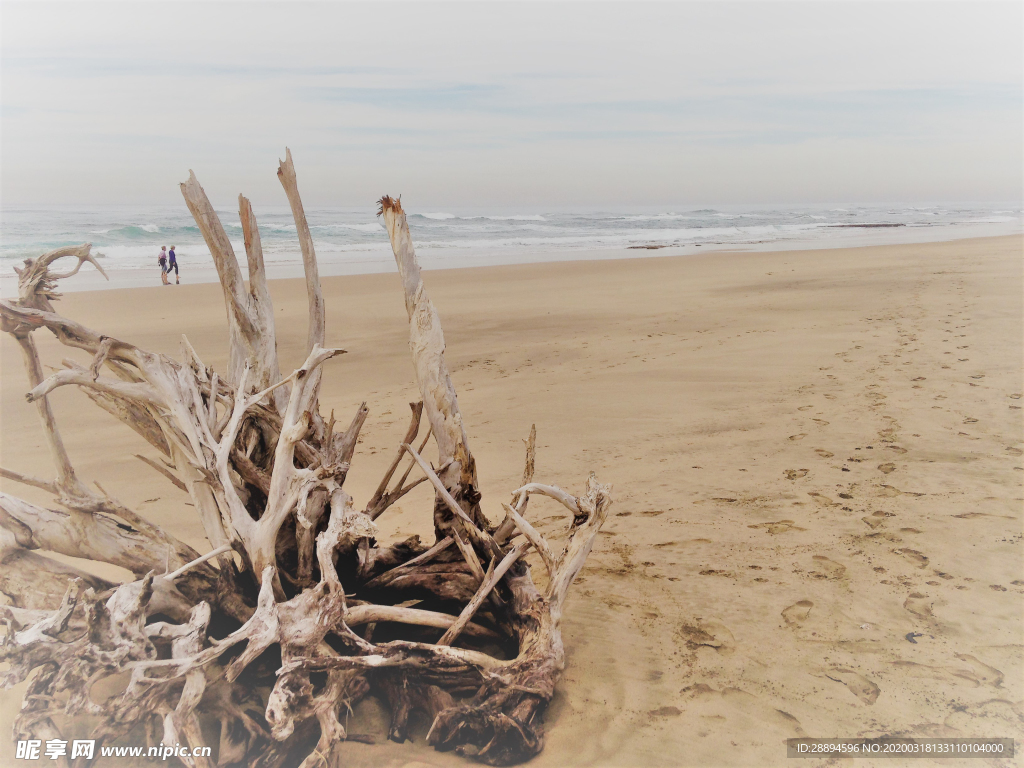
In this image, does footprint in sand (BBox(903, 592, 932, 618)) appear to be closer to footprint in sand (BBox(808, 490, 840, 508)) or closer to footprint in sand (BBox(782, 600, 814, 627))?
footprint in sand (BBox(782, 600, 814, 627))

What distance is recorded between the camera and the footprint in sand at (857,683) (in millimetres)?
2840

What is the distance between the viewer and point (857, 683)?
2.92 meters

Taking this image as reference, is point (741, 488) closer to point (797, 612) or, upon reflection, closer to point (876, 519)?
point (876, 519)

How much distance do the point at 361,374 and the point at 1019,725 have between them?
24.2ft

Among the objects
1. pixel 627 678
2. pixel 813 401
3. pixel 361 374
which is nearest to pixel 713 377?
pixel 813 401

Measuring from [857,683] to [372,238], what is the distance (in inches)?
1165

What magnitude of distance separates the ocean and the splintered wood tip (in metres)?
13.9

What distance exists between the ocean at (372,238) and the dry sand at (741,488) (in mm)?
10281

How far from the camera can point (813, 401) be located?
6.58 m

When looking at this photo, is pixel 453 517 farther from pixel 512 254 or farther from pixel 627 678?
pixel 512 254

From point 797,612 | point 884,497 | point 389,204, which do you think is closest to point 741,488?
point 884,497

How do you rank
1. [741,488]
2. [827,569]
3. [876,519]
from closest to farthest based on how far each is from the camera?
[827,569] < [876,519] < [741,488]

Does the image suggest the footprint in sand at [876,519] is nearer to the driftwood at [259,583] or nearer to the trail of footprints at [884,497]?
the trail of footprints at [884,497]

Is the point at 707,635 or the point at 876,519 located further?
the point at 876,519
